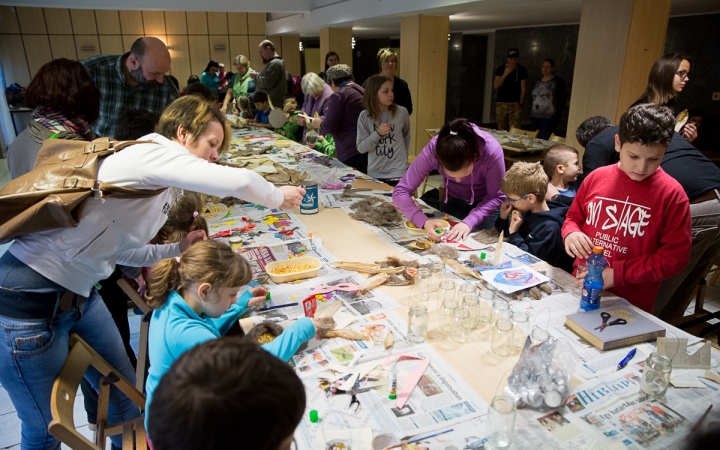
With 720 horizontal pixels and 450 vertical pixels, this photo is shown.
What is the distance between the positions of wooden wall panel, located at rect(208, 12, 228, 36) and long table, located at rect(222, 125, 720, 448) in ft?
32.3

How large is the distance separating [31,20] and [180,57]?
9.50 ft

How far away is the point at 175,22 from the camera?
10555mm

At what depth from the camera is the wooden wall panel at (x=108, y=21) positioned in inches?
390

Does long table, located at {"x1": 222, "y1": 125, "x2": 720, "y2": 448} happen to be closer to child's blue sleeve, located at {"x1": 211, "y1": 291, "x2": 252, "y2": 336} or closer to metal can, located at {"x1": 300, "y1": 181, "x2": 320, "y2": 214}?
metal can, located at {"x1": 300, "y1": 181, "x2": 320, "y2": 214}

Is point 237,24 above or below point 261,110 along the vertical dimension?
Answer: above

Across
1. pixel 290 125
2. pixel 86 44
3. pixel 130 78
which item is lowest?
pixel 290 125

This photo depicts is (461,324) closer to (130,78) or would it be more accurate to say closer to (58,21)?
(130,78)

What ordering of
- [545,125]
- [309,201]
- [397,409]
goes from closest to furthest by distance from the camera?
1. [397,409]
2. [309,201]
3. [545,125]

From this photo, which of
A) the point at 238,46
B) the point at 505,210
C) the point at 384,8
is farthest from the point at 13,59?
the point at 505,210

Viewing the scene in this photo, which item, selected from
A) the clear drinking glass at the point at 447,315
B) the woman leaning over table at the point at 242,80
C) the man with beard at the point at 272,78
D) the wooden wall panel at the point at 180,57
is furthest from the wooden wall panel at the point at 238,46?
the clear drinking glass at the point at 447,315

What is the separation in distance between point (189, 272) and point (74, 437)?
0.51 m

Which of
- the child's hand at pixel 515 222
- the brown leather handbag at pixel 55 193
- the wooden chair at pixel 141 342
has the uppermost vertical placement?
the brown leather handbag at pixel 55 193

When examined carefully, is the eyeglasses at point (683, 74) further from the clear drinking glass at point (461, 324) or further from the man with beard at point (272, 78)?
the man with beard at point (272, 78)

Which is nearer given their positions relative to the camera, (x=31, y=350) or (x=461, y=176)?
(x=31, y=350)
